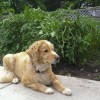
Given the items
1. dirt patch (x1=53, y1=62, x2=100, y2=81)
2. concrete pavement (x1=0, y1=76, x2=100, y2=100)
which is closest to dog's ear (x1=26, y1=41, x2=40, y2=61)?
concrete pavement (x1=0, y1=76, x2=100, y2=100)

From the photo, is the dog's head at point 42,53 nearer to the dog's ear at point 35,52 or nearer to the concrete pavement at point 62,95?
the dog's ear at point 35,52

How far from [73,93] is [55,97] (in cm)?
33

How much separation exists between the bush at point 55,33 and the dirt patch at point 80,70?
148mm

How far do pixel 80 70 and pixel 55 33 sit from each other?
0.86 metres

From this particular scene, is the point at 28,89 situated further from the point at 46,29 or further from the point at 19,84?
the point at 46,29

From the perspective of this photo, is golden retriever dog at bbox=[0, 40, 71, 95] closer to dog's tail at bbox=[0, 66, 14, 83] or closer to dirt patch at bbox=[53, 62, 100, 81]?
dog's tail at bbox=[0, 66, 14, 83]

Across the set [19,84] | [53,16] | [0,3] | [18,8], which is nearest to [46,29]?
[53,16]

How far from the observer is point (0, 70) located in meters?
6.27

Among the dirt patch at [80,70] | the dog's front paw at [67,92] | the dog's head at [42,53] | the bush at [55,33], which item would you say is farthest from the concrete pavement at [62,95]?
the bush at [55,33]

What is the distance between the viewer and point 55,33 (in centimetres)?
644

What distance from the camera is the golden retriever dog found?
17.2 feet

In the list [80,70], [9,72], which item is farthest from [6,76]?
[80,70]

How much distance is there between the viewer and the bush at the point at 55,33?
6457 millimetres

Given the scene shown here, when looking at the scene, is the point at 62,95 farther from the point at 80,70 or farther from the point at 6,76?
the point at 80,70
